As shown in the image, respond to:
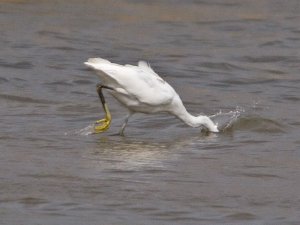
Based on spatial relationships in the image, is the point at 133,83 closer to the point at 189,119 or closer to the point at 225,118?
the point at 189,119

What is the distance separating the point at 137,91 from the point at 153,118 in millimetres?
1247

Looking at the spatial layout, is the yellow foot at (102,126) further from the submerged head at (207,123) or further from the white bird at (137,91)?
the submerged head at (207,123)

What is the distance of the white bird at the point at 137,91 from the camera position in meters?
9.81

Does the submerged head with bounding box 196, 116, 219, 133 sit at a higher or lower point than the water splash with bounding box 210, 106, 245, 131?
higher

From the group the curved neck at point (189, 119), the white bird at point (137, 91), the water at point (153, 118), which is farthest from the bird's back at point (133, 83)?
the water at point (153, 118)

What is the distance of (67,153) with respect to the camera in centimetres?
924

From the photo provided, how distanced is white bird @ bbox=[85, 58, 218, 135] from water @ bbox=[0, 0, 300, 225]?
0.18 meters

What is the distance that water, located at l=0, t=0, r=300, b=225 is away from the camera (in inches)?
303

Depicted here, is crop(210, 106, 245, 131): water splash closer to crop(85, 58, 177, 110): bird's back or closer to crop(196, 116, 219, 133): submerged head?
crop(196, 116, 219, 133): submerged head

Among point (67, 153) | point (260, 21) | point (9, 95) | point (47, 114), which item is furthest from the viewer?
point (260, 21)

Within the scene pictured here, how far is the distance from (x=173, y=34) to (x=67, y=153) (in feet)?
23.7

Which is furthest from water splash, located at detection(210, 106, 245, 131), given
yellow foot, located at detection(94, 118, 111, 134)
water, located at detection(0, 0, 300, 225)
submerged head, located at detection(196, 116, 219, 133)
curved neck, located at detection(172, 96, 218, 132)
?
yellow foot, located at detection(94, 118, 111, 134)

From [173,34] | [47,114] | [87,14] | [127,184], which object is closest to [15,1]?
[87,14]

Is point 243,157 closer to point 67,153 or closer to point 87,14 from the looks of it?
point 67,153
